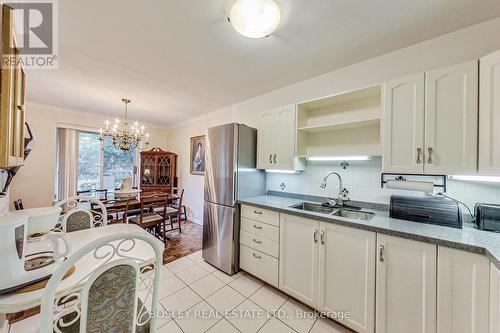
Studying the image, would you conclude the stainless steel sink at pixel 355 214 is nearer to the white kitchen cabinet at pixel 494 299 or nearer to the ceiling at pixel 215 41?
the white kitchen cabinet at pixel 494 299

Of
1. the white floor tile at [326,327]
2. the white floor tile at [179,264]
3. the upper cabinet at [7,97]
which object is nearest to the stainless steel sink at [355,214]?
the white floor tile at [326,327]

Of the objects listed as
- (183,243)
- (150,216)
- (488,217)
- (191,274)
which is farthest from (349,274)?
(150,216)

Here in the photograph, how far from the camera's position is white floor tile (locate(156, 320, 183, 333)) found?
1.48 meters

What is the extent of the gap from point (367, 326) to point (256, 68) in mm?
2527

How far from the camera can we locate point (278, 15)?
1.23 meters

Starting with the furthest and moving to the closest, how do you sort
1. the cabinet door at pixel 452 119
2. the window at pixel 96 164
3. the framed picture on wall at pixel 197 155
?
the framed picture on wall at pixel 197 155
the window at pixel 96 164
the cabinet door at pixel 452 119

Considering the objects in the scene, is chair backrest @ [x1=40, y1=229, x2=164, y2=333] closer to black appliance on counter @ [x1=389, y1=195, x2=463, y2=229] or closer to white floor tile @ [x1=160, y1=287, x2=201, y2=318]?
white floor tile @ [x1=160, y1=287, x2=201, y2=318]

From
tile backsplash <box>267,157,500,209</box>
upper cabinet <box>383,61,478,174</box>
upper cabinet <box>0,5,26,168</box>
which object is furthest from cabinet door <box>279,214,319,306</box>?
upper cabinet <box>0,5,26,168</box>

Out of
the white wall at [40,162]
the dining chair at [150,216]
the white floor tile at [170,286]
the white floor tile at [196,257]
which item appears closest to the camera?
the white floor tile at [170,286]

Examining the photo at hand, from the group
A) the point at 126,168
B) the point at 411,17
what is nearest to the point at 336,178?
the point at 411,17

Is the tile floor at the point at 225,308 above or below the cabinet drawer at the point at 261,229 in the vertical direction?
below

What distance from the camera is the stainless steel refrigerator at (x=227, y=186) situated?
2252mm

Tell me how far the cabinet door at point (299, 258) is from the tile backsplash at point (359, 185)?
25.3 inches

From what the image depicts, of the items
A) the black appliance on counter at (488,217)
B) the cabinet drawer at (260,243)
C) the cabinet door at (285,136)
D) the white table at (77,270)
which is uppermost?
the cabinet door at (285,136)
